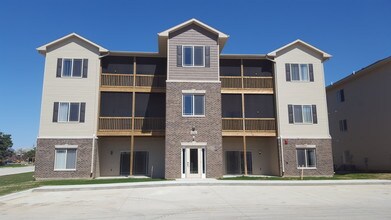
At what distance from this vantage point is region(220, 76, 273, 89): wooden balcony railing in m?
24.8

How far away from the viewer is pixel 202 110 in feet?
72.9

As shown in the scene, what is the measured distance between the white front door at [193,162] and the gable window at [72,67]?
9.66 metres

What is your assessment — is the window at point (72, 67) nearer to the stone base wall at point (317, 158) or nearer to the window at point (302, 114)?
the stone base wall at point (317, 158)

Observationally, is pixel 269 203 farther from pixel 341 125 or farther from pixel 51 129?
pixel 341 125

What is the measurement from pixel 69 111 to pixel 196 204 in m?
15.1

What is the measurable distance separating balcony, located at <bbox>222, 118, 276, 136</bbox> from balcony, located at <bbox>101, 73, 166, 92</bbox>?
5788 mm

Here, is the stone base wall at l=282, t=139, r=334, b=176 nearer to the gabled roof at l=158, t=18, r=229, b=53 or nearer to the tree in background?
the gabled roof at l=158, t=18, r=229, b=53

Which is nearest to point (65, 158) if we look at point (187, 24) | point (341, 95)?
point (187, 24)

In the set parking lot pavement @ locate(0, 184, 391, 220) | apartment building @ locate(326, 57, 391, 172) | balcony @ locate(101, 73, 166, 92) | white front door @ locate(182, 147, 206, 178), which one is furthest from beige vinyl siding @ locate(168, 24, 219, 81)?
apartment building @ locate(326, 57, 391, 172)

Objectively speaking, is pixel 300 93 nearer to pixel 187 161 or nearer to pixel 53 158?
pixel 187 161

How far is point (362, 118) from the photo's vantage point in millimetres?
28797

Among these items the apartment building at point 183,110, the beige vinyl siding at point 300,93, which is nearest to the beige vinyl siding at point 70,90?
the apartment building at point 183,110

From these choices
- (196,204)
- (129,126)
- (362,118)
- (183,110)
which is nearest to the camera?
(196,204)

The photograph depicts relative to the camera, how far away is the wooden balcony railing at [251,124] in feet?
79.6
